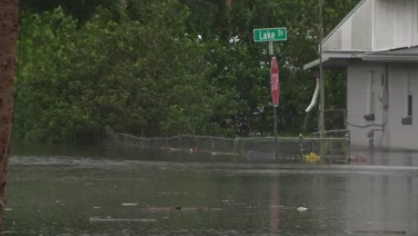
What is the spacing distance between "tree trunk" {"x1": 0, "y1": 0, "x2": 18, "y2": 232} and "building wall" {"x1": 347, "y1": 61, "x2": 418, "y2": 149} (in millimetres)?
22188

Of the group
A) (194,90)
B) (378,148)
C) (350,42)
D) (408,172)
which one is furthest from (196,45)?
(408,172)

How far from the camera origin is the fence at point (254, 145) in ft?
74.9

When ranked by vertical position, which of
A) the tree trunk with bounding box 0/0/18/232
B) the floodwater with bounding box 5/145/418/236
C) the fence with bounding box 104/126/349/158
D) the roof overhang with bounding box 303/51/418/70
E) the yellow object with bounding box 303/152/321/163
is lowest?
the floodwater with bounding box 5/145/418/236

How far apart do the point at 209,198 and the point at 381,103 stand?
16.4 m

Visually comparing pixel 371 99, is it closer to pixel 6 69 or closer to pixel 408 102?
pixel 408 102

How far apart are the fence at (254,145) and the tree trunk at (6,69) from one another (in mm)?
15962

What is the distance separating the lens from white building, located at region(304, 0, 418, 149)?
28.3 meters

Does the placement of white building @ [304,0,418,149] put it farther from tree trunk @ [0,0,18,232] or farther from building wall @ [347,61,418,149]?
tree trunk @ [0,0,18,232]

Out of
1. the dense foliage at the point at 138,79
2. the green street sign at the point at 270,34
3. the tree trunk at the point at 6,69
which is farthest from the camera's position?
the dense foliage at the point at 138,79

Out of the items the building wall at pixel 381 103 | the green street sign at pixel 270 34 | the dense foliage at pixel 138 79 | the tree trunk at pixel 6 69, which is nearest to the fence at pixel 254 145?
the green street sign at pixel 270 34

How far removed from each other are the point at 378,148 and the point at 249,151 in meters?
5.82

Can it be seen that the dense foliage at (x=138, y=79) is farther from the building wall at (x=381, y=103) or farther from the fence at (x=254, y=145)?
the building wall at (x=381, y=103)

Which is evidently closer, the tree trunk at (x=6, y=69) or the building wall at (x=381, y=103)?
the tree trunk at (x=6, y=69)

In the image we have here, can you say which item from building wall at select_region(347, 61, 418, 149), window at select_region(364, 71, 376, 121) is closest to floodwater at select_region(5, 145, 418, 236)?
building wall at select_region(347, 61, 418, 149)
